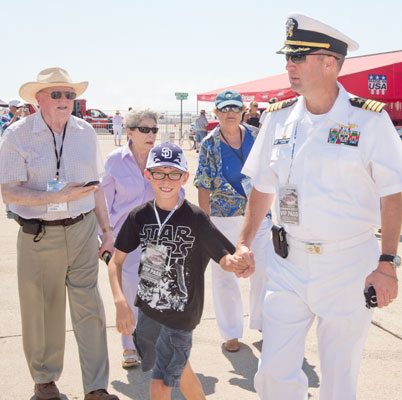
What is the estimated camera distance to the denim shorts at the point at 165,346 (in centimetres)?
312

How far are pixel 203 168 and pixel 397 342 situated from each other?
2128 millimetres

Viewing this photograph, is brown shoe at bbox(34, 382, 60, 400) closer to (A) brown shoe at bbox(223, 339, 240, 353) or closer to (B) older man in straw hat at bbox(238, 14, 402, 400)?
(A) brown shoe at bbox(223, 339, 240, 353)

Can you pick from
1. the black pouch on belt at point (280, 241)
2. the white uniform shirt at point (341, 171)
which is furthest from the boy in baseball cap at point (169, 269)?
the white uniform shirt at point (341, 171)

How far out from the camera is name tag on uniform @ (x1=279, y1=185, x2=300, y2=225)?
2926mm

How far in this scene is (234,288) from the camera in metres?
4.89

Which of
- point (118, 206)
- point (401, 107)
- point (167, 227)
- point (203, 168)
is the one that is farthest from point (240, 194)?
point (401, 107)

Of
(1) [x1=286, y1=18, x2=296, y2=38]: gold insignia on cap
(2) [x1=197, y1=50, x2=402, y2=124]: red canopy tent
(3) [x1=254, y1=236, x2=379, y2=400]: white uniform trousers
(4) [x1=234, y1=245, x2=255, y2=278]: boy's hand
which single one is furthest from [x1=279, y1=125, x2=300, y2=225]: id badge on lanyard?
(2) [x1=197, y1=50, x2=402, y2=124]: red canopy tent

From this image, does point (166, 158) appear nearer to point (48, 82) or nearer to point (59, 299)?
point (48, 82)

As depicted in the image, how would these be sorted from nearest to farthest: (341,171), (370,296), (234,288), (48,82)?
1. (370,296)
2. (341,171)
3. (48,82)
4. (234,288)

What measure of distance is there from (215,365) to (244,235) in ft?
5.32

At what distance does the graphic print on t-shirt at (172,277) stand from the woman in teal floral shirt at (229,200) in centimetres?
154

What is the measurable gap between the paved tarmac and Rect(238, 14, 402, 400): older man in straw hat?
3.86 ft

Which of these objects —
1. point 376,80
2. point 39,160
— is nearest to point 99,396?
point 39,160

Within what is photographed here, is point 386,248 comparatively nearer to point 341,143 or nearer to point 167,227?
point 341,143
